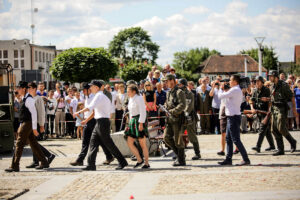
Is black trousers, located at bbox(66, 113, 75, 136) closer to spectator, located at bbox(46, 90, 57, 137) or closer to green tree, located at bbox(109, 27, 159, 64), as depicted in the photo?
spectator, located at bbox(46, 90, 57, 137)

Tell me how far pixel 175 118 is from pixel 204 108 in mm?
8935

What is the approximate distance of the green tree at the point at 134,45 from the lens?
91.8 m

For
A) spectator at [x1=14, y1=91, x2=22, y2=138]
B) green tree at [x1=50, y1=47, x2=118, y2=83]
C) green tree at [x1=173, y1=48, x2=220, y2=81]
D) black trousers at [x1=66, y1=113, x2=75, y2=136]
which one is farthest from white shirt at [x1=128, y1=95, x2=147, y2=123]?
green tree at [x1=173, y1=48, x2=220, y2=81]

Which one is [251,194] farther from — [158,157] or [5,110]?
[5,110]

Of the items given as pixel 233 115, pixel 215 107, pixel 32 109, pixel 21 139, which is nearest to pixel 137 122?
pixel 233 115

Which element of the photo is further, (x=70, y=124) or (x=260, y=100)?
(x=70, y=124)

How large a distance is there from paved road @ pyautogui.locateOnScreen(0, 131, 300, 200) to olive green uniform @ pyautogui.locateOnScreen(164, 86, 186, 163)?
0.49 meters

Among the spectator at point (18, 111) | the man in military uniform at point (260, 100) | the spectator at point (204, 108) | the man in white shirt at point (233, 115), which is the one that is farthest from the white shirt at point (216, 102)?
the man in white shirt at point (233, 115)

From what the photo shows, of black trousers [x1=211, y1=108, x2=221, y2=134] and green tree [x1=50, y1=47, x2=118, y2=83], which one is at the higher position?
green tree [x1=50, y1=47, x2=118, y2=83]

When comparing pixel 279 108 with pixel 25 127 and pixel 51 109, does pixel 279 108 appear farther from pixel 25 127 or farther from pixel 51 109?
pixel 51 109

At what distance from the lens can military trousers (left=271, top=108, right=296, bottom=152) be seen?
1189 centimetres

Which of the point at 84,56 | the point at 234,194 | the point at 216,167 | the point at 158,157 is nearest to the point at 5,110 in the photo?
the point at 158,157

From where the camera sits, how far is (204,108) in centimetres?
1912

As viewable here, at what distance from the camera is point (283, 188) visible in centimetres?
756
